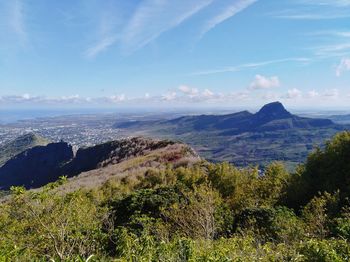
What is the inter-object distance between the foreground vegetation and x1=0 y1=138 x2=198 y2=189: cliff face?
28.6ft

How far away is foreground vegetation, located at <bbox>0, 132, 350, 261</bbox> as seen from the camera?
1191 cm

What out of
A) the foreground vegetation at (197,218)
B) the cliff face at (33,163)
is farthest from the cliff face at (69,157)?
the foreground vegetation at (197,218)

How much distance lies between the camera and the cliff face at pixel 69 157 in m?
72.6

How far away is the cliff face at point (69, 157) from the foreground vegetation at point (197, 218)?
344 inches

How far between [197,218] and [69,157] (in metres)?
113

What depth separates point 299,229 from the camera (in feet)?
61.4

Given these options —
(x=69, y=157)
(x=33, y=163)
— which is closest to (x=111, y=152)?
(x=69, y=157)

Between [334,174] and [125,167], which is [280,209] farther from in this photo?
[125,167]

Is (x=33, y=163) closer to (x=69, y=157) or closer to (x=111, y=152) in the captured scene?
(x=69, y=157)

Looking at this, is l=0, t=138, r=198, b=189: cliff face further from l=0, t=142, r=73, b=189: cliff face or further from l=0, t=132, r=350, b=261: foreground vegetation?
l=0, t=132, r=350, b=261: foreground vegetation

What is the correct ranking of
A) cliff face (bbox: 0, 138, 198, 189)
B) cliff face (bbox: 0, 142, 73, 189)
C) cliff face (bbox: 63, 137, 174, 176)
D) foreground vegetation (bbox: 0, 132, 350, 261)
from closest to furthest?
foreground vegetation (bbox: 0, 132, 350, 261) → cliff face (bbox: 0, 138, 198, 189) → cliff face (bbox: 63, 137, 174, 176) → cliff face (bbox: 0, 142, 73, 189)

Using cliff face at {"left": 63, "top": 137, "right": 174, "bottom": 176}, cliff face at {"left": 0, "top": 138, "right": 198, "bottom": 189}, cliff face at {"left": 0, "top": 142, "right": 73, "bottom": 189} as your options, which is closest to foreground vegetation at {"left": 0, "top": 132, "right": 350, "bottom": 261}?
cliff face at {"left": 0, "top": 138, "right": 198, "bottom": 189}

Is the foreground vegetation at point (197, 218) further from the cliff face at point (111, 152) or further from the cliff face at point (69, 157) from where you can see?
the cliff face at point (111, 152)

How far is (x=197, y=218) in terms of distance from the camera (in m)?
21.9
